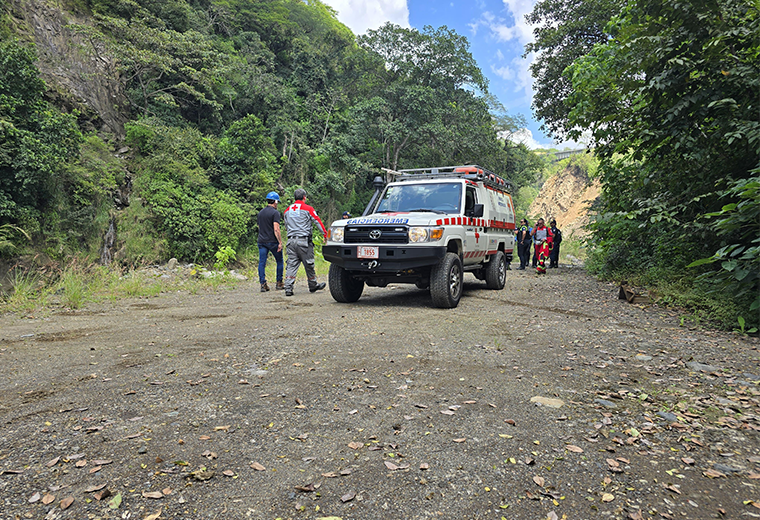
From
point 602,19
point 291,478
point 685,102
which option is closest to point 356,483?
point 291,478

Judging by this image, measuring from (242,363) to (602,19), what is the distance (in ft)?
62.2

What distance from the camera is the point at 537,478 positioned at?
2256mm

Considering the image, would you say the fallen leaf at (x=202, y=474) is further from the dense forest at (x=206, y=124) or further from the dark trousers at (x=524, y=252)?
the dark trousers at (x=524, y=252)

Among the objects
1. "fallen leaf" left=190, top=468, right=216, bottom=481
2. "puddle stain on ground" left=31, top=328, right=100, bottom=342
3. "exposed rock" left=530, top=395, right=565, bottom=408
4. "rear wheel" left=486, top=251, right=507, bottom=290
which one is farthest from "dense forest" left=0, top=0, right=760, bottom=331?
"puddle stain on ground" left=31, top=328, right=100, bottom=342

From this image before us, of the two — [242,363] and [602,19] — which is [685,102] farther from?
[602,19]

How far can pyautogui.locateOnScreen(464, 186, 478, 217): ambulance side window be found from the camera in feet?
26.5

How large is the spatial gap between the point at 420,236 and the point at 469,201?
1.85 meters

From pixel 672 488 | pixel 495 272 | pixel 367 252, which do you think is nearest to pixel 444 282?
pixel 367 252

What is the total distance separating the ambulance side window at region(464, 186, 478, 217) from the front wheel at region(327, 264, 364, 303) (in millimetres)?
2358

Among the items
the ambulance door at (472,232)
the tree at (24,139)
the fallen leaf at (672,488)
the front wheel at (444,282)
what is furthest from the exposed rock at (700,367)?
the tree at (24,139)

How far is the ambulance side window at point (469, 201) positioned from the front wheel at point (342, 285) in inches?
92.8

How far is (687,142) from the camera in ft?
20.8

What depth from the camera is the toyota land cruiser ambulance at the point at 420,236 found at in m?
6.98

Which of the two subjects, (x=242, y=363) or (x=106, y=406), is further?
(x=242, y=363)
